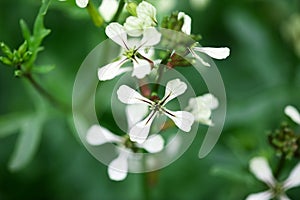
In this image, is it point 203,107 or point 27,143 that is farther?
point 27,143

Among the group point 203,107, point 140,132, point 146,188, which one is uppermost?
point 203,107

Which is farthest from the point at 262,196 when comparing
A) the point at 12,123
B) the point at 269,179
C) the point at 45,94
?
the point at 12,123

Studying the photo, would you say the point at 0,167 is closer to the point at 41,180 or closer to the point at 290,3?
the point at 41,180

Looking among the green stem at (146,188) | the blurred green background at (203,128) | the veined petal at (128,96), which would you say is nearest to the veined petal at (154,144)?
the veined petal at (128,96)

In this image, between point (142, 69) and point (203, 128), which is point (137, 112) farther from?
point (203, 128)

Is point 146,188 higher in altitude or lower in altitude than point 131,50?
lower

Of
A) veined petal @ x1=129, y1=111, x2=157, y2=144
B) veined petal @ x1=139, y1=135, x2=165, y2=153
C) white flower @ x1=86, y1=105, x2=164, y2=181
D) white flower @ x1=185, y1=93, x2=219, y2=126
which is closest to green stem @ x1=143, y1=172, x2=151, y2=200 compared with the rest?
white flower @ x1=86, y1=105, x2=164, y2=181

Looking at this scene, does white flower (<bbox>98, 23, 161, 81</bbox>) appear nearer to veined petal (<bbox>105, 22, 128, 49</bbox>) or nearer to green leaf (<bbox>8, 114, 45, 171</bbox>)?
veined petal (<bbox>105, 22, 128, 49</bbox>)
